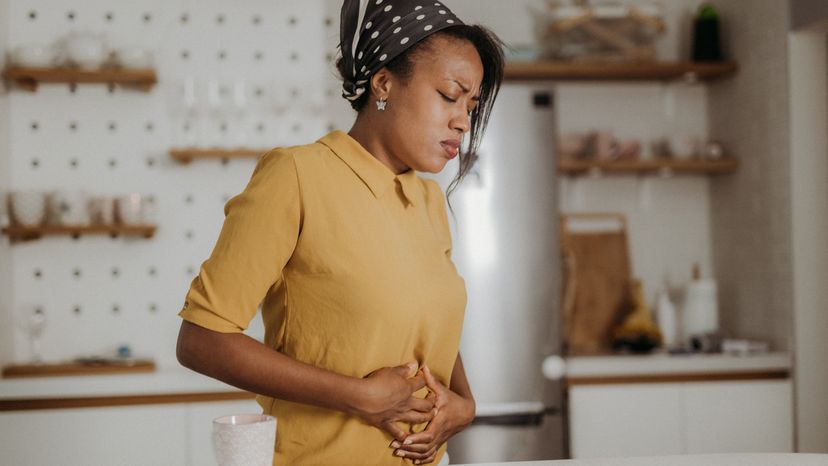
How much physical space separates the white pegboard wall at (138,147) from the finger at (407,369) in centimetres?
213

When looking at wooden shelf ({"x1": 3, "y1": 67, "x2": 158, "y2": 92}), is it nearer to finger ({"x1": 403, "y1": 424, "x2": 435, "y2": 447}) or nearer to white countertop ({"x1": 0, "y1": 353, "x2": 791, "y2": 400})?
white countertop ({"x1": 0, "y1": 353, "x2": 791, "y2": 400})

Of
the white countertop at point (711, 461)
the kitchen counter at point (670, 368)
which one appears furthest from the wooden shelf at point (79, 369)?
the white countertop at point (711, 461)

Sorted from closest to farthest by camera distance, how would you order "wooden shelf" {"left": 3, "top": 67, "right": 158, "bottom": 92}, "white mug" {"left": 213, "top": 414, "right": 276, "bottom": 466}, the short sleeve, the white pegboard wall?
1. "white mug" {"left": 213, "top": 414, "right": 276, "bottom": 466}
2. the short sleeve
3. "wooden shelf" {"left": 3, "top": 67, "right": 158, "bottom": 92}
4. the white pegboard wall

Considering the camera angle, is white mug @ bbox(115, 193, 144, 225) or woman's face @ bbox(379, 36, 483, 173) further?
white mug @ bbox(115, 193, 144, 225)

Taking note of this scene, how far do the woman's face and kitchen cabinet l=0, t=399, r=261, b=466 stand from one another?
186cm

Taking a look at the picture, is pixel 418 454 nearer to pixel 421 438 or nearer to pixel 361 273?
pixel 421 438

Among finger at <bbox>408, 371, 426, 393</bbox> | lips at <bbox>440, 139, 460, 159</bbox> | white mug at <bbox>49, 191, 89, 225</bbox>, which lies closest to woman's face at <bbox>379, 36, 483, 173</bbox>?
lips at <bbox>440, 139, 460, 159</bbox>

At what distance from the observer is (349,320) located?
114cm

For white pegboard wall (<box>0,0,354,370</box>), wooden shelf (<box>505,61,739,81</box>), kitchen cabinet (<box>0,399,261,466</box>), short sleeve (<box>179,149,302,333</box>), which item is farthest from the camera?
wooden shelf (<box>505,61,739,81</box>)

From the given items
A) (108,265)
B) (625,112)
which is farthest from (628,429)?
(108,265)

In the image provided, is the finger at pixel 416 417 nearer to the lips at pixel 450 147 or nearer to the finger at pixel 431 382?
the finger at pixel 431 382

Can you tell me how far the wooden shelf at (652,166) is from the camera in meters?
3.42

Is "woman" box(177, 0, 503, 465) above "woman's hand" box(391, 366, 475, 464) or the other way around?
above

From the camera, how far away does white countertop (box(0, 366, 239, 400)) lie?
280cm
